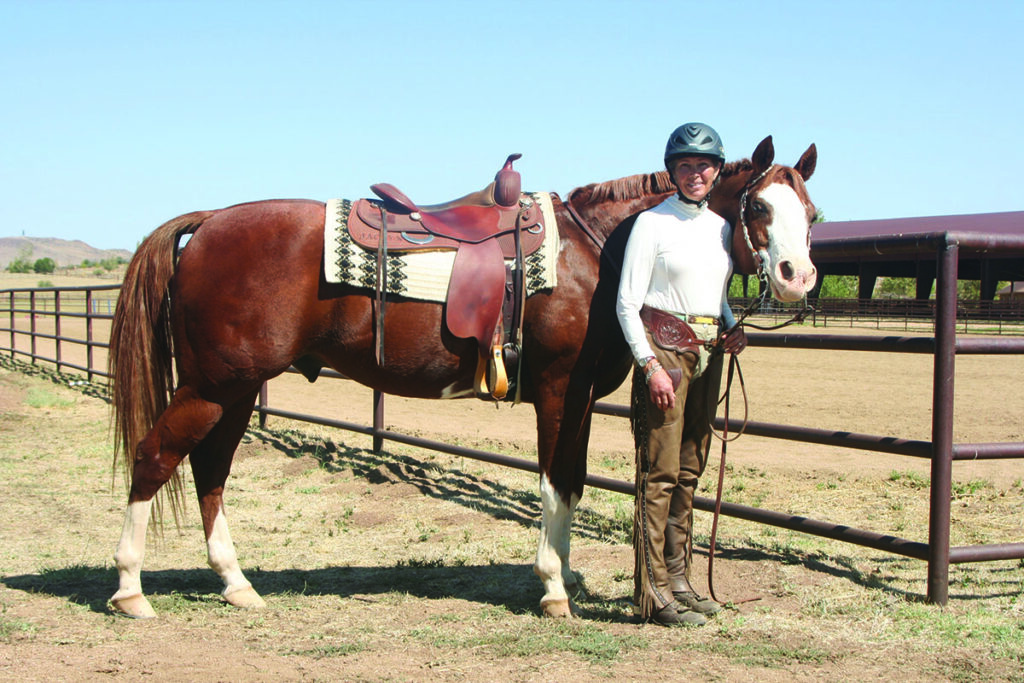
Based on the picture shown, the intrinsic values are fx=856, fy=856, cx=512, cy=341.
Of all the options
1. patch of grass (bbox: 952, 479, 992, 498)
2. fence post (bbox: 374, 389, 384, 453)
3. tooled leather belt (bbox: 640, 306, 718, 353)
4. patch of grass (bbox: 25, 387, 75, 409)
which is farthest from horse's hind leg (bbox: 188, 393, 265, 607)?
patch of grass (bbox: 25, 387, 75, 409)

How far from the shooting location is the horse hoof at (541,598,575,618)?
3309 mm

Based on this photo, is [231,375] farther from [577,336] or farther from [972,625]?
[972,625]

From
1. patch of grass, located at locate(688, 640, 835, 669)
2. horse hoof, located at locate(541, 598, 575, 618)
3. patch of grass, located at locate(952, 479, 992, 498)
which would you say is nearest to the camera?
patch of grass, located at locate(688, 640, 835, 669)

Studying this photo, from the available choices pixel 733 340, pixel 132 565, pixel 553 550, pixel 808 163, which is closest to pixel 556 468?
pixel 553 550

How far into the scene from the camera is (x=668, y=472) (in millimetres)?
3195

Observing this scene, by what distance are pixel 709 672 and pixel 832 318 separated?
29854 millimetres

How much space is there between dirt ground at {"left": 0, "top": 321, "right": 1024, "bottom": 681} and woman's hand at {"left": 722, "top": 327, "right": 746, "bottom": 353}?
1018 mm

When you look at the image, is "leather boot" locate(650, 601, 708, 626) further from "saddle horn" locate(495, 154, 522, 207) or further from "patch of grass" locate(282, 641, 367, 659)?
"saddle horn" locate(495, 154, 522, 207)

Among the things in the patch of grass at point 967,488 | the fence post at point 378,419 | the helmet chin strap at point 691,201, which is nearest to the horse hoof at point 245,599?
the helmet chin strap at point 691,201

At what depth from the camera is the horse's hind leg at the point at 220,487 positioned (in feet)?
11.8

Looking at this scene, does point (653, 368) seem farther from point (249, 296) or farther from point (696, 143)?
point (249, 296)

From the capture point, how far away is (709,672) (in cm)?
269

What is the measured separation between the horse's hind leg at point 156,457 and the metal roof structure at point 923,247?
272 centimetres

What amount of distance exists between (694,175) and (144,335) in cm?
234
